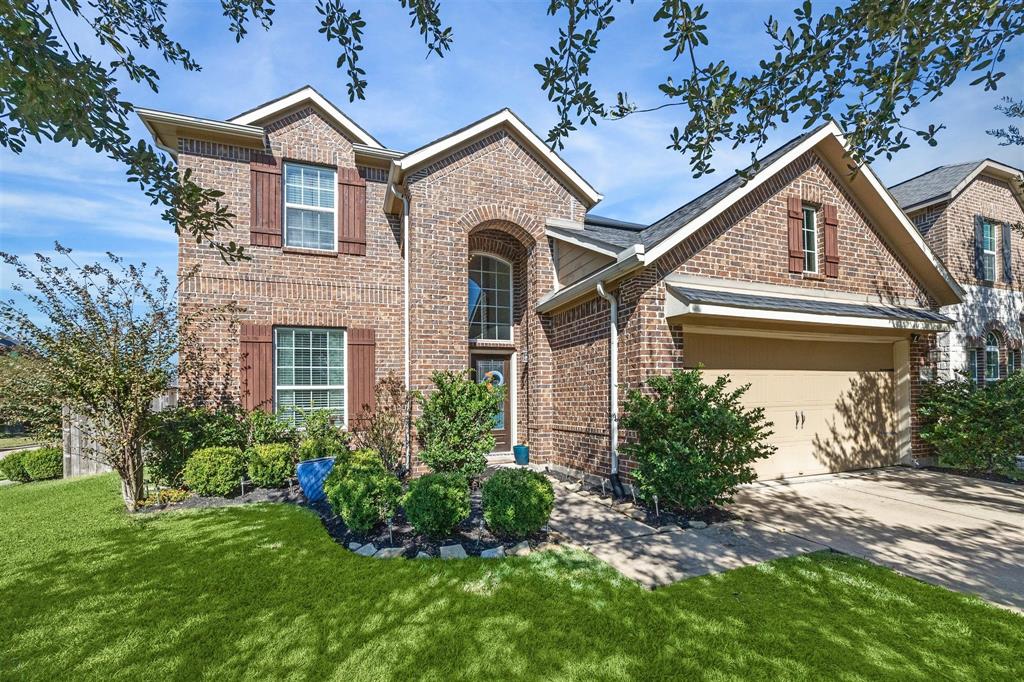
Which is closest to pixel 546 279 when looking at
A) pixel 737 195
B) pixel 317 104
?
pixel 737 195

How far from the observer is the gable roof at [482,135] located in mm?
9281

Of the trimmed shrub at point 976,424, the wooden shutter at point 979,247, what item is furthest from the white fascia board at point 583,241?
the wooden shutter at point 979,247

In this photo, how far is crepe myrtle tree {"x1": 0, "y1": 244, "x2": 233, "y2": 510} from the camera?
268 inches

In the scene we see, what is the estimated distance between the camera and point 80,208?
11641mm

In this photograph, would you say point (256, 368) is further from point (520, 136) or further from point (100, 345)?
point (520, 136)

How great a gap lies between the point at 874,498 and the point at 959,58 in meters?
6.61

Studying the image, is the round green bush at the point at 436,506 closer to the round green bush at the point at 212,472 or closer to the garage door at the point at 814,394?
the round green bush at the point at 212,472

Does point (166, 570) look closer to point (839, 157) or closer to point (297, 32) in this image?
point (297, 32)

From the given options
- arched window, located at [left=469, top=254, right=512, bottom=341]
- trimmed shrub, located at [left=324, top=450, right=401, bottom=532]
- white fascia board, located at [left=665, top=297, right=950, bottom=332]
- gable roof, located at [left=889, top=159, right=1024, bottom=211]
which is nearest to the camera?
trimmed shrub, located at [left=324, top=450, right=401, bottom=532]

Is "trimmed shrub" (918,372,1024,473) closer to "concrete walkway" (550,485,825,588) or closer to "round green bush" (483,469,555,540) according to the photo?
"concrete walkway" (550,485,825,588)

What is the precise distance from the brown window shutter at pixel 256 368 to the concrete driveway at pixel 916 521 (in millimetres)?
8247

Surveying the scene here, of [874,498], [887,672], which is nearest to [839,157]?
[874,498]

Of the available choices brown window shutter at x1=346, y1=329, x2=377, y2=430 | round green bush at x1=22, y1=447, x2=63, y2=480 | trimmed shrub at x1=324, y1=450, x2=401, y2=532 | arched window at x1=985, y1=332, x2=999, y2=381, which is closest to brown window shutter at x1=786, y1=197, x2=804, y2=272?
trimmed shrub at x1=324, y1=450, x2=401, y2=532

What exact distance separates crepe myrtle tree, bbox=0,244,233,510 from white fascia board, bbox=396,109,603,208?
498 cm
